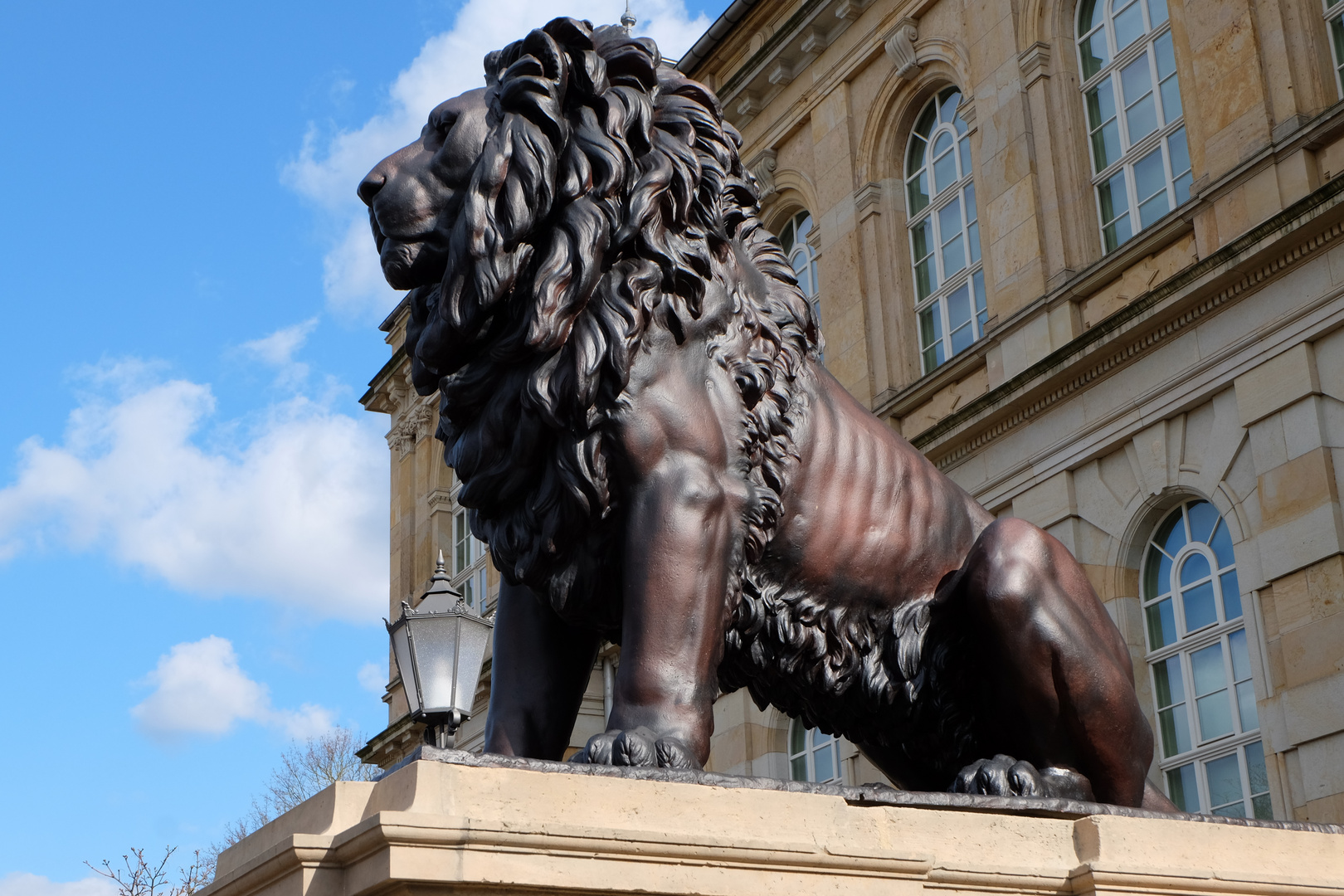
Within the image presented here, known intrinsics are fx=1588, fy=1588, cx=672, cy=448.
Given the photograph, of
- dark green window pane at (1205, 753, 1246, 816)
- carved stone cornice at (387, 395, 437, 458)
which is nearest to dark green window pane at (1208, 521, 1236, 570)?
dark green window pane at (1205, 753, 1246, 816)

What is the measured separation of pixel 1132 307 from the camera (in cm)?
1480

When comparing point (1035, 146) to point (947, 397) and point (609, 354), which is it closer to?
point (947, 397)

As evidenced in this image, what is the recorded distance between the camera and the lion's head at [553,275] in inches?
114

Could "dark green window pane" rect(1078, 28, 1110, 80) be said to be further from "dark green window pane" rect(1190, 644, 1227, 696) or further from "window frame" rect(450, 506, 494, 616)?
"window frame" rect(450, 506, 494, 616)

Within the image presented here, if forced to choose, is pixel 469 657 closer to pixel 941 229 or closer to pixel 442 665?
pixel 442 665

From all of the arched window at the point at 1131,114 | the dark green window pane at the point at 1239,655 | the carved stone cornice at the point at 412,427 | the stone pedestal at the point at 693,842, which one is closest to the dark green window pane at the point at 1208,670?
the dark green window pane at the point at 1239,655

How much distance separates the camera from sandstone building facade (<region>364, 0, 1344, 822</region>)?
13.3 m

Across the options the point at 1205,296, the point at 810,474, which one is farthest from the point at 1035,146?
the point at 810,474

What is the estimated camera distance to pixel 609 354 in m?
2.87

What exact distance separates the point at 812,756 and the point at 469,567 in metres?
12.4

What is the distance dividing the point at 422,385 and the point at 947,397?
52.4ft

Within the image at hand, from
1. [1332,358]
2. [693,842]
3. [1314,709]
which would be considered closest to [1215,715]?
[1314,709]

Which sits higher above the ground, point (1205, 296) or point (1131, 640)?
point (1205, 296)

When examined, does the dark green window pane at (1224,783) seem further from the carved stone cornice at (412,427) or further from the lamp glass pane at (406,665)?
the carved stone cornice at (412,427)
